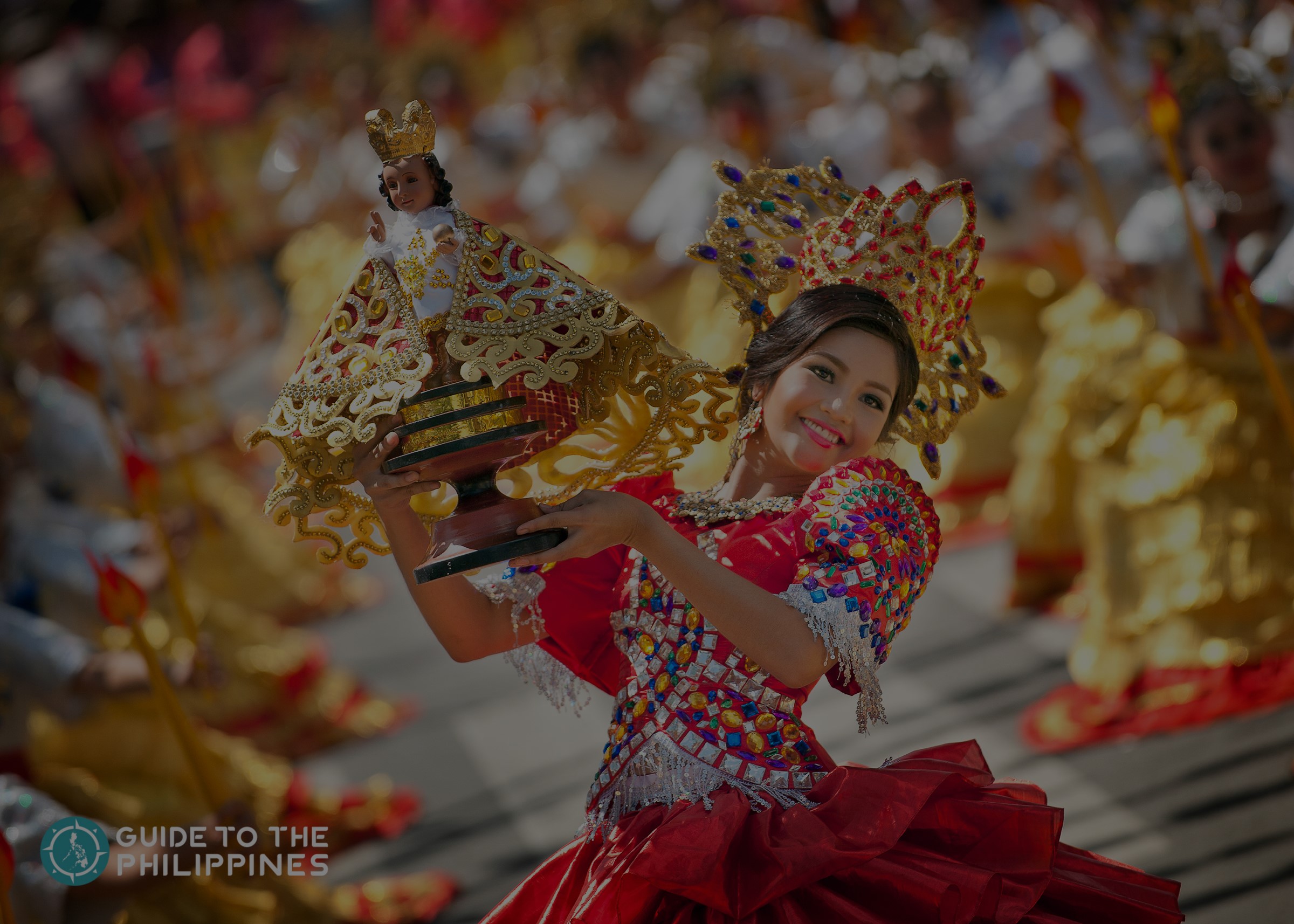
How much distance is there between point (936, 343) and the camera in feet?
7.32

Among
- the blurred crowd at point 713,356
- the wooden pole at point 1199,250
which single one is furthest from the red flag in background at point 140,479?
the wooden pole at point 1199,250

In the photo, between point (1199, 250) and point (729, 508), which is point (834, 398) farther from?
point (1199, 250)

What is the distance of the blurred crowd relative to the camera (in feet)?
11.8

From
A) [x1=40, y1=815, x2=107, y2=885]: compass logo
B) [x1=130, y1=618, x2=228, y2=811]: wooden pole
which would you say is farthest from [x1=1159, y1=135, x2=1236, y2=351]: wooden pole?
[x1=40, y1=815, x2=107, y2=885]: compass logo

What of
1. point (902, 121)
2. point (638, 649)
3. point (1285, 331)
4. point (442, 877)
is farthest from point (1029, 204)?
point (638, 649)

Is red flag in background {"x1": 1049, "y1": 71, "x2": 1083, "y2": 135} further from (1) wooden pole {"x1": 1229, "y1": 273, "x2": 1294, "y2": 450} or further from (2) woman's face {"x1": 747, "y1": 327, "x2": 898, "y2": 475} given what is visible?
(2) woman's face {"x1": 747, "y1": 327, "x2": 898, "y2": 475}

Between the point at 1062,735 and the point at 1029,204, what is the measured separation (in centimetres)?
267

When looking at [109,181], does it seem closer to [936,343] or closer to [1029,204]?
[1029,204]

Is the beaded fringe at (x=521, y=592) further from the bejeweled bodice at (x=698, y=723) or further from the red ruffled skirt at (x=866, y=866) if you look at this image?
the red ruffled skirt at (x=866, y=866)

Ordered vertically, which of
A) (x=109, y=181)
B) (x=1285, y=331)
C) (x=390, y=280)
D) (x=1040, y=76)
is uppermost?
(x=109, y=181)

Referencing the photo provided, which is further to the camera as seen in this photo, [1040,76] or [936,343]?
[1040,76]

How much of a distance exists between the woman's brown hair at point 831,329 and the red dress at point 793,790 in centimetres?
16

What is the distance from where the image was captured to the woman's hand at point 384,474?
1.87 m

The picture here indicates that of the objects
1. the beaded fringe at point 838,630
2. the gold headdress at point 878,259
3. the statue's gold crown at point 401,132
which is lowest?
the beaded fringe at point 838,630
